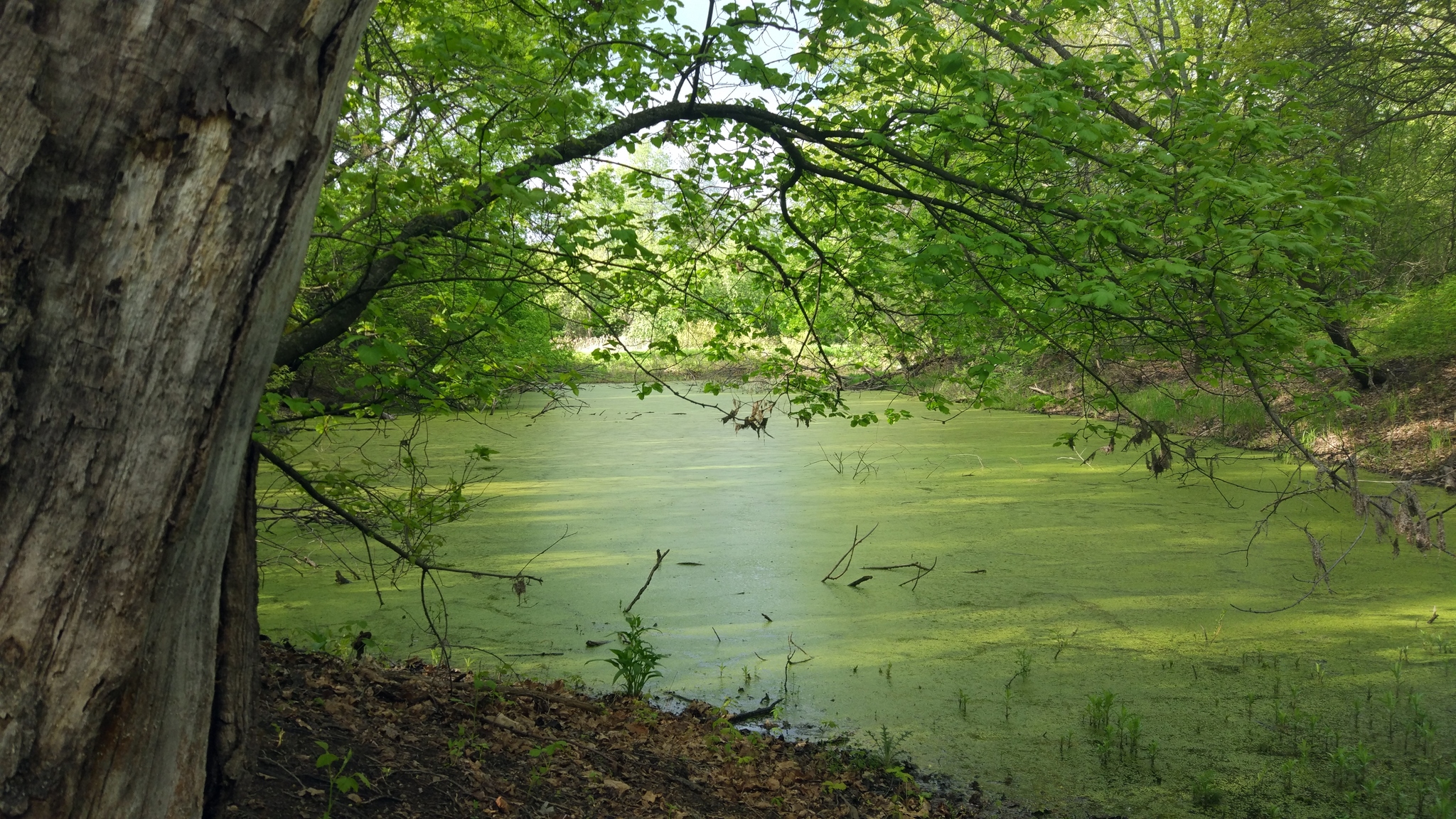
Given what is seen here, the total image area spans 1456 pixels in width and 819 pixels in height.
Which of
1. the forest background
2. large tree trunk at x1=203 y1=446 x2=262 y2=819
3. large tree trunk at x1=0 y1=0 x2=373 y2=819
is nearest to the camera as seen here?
large tree trunk at x1=0 y1=0 x2=373 y2=819

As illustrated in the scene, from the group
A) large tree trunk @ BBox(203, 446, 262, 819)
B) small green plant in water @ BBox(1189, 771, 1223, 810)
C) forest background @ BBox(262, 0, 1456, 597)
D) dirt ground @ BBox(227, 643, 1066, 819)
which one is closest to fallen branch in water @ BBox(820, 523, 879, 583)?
forest background @ BBox(262, 0, 1456, 597)

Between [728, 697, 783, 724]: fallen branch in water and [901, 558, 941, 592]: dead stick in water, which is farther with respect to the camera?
[901, 558, 941, 592]: dead stick in water

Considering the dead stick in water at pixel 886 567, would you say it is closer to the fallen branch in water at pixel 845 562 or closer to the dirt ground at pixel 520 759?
the fallen branch in water at pixel 845 562

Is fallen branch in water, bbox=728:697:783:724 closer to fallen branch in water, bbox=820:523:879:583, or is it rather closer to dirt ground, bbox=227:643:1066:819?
dirt ground, bbox=227:643:1066:819

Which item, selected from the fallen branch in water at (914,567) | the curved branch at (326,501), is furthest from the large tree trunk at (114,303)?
the fallen branch in water at (914,567)

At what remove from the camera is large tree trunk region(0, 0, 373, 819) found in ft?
3.47

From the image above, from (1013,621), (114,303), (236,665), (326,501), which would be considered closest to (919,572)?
(1013,621)

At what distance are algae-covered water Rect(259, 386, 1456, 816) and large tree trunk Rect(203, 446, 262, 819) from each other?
197cm

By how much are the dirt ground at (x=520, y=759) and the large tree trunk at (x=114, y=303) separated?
39.4 inches

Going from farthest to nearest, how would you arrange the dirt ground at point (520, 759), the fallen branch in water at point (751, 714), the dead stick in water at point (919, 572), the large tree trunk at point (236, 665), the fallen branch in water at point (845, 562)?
the fallen branch in water at point (845, 562), the dead stick in water at point (919, 572), the fallen branch in water at point (751, 714), the dirt ground at point (520, 759), the large tree trunk at point (236, 665)

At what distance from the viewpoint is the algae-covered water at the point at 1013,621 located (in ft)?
11.0

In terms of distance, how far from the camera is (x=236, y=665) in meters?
2.02

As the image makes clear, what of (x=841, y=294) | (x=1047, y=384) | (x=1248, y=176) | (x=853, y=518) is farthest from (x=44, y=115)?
(x=1047, y=384)

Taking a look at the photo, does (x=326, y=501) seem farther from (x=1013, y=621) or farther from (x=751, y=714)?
(x=1013, y=621)
